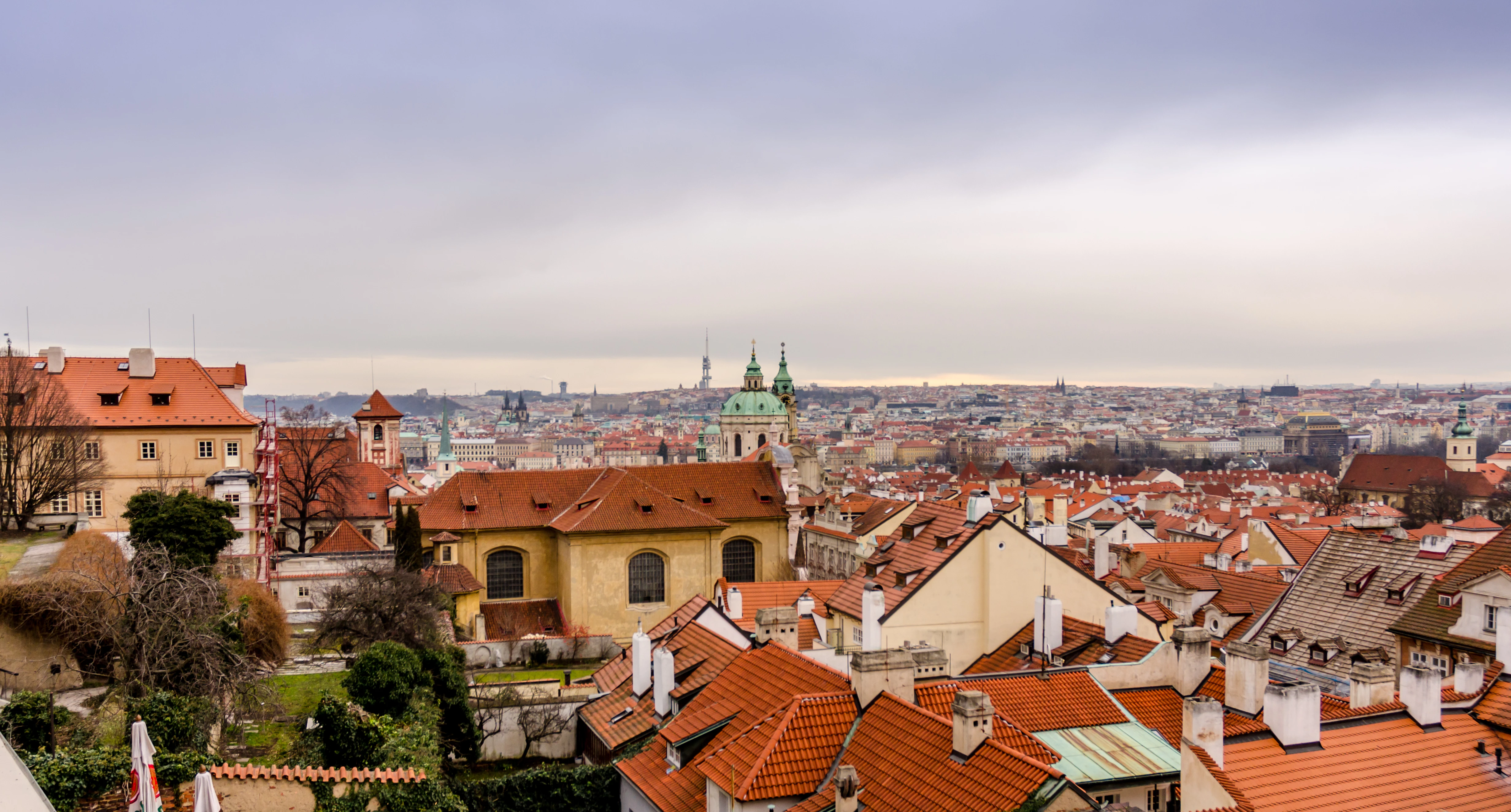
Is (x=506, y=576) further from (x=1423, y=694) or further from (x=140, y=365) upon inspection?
(x=1423, y=694)

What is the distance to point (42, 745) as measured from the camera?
16281 mm

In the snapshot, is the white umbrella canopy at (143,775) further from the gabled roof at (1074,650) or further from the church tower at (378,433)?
the church tower at (378,433)

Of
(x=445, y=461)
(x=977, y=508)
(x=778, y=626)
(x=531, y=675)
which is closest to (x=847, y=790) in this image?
(x=778, y=626)

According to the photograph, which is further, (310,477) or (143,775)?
(310,477)

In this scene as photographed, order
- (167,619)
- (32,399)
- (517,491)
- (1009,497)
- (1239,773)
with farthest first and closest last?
(1009,497), (517,491), (32,399), (167,619), (1239,773)

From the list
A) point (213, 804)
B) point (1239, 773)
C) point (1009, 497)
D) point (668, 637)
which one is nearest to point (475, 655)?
point (668, 637)

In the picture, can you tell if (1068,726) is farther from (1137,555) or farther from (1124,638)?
(1137,555)

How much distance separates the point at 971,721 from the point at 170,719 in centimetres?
1147

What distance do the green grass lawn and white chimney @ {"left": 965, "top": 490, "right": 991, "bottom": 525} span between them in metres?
13.6

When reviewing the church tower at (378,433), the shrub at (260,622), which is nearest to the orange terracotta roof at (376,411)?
the church tower at (378,433)

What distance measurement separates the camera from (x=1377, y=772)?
12.6 meters

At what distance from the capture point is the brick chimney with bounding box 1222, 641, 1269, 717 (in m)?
14.3

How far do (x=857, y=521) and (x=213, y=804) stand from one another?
46709mm

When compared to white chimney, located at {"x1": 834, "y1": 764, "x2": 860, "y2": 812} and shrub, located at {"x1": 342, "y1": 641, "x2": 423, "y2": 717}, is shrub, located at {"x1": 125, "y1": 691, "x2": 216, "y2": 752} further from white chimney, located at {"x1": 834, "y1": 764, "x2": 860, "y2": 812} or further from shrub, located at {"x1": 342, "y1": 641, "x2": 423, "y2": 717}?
white chimney, located at {"x1": 834, "y1": 764, "x2": 860, "y2": 812}
